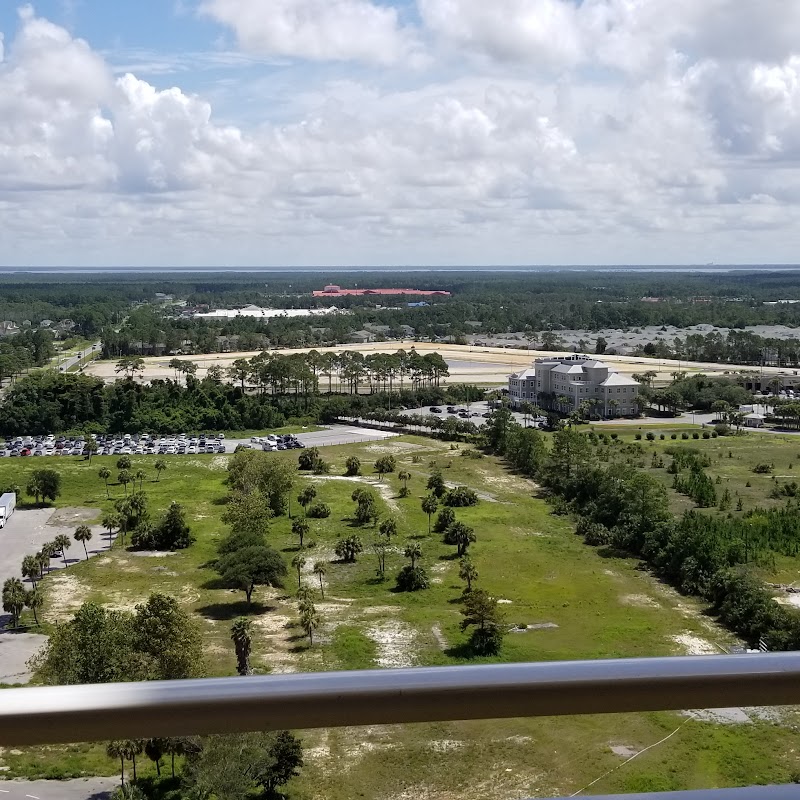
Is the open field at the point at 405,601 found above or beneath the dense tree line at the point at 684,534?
beneath

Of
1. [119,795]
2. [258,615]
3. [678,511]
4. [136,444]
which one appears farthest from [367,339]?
[119,795]

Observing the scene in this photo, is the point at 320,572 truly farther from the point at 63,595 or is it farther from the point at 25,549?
the point at 25,549

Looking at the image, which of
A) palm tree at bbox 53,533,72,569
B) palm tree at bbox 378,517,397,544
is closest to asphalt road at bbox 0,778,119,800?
palm tree at bbox 53,533,72,569

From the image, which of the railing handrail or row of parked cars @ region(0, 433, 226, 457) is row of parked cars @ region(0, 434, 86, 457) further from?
the railing handrail

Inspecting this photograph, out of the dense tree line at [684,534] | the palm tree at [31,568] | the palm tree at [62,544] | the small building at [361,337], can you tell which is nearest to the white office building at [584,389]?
the dense tree line at [684,534]

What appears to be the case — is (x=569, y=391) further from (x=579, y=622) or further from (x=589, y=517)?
(x=579, y=622)

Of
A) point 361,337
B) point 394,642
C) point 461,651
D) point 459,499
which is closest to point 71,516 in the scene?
point 459,499

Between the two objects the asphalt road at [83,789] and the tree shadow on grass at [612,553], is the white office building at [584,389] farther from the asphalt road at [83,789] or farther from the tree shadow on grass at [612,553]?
the asphalt road at [83,789]
